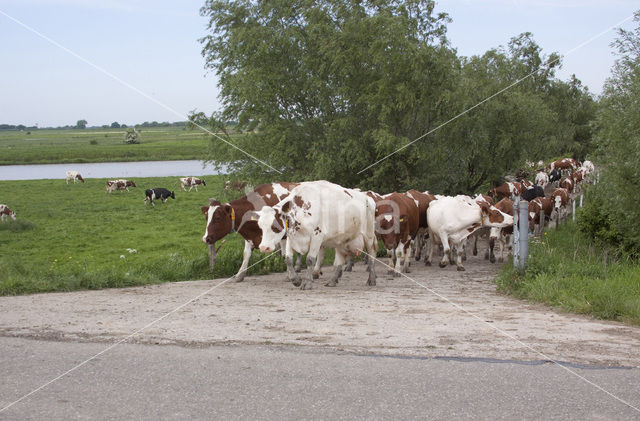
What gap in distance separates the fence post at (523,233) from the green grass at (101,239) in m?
5.71

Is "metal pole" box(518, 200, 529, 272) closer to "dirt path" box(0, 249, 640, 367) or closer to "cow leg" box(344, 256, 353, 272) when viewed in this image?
"dirt path" box(0, 249, 640, 367)

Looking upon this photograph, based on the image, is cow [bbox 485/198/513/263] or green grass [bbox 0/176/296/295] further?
cow [bbox 485/198/513/263]

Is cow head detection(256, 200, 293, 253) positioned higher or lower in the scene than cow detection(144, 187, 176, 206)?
lower

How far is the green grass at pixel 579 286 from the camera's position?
8961mm

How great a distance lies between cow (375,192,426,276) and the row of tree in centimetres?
634

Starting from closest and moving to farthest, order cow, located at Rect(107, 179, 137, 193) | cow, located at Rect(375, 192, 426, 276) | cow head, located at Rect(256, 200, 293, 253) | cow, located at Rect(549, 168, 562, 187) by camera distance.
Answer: cow head, located at Rect(256, 200, 293, 253), cow, located at Rect(375, 192, 426, 276), cow, located at Rect(549, 168, 562, 187), cow, located at Rect(107, 179, 137, 193)

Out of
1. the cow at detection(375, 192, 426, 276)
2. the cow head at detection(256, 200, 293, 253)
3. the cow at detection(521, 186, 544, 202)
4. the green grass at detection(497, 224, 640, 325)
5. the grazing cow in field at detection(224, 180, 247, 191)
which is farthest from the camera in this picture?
the cow at detection(521, 186, 544, 202)

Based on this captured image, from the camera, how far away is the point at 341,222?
13.1m

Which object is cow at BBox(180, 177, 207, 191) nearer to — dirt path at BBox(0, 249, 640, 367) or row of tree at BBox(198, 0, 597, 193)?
row of tree at BBox(198, 0, 597, 193)

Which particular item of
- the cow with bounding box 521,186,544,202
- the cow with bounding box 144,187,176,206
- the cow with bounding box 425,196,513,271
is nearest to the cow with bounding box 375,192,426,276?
the cow with bounding box 425,196,513,271

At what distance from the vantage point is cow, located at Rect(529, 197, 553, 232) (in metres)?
20.0

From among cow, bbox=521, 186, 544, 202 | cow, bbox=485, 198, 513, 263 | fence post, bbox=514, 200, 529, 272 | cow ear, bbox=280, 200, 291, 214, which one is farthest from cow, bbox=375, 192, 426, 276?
cow, bbox=521, 186, 544, 202

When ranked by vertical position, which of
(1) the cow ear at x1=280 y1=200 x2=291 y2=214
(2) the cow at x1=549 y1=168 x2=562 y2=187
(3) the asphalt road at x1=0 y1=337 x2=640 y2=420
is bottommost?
(3) the asphalt road at x1=0 y1=337 x2=640 y2=420

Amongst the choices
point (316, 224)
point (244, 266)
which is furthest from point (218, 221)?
point (316, 224)
